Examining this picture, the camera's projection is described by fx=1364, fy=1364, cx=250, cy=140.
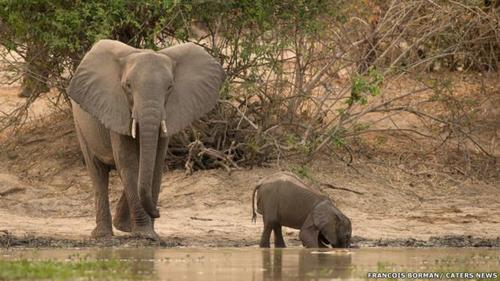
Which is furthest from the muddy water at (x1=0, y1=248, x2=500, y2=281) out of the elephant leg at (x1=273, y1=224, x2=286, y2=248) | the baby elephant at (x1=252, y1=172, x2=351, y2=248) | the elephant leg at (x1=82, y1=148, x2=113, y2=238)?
the elephant leg at (x1=82, y1=148, x2=113, y2=238)

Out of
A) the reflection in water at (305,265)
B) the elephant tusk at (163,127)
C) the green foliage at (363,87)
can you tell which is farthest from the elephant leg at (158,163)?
the green foliage at (363,87)

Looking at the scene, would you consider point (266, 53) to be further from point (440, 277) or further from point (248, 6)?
point (440, 277)

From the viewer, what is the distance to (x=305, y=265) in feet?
36.2

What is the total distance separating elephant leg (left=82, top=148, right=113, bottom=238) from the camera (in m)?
14.0

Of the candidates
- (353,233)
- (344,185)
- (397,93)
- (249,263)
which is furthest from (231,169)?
(249,263)

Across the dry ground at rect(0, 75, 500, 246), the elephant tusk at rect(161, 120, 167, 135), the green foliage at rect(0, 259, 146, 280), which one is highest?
the elephant tusk at rect(161, 120, 167, 135)

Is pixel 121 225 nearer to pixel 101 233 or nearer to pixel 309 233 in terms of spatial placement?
pixel 101 233

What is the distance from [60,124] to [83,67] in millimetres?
4658

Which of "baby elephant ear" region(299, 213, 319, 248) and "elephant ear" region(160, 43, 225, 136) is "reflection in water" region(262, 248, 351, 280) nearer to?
"baby elephant ear" region(299, 213, 319, 248)

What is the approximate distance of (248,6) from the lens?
1645 cm

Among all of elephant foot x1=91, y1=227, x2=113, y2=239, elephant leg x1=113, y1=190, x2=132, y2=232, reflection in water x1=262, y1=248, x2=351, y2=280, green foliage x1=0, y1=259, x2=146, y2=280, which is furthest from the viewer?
elephant leg x1=113, y1=190, x2=132, y2=232

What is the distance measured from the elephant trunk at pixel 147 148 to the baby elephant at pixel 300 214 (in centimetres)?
141

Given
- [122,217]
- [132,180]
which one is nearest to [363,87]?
[122,217]

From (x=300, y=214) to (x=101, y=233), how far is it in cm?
207
